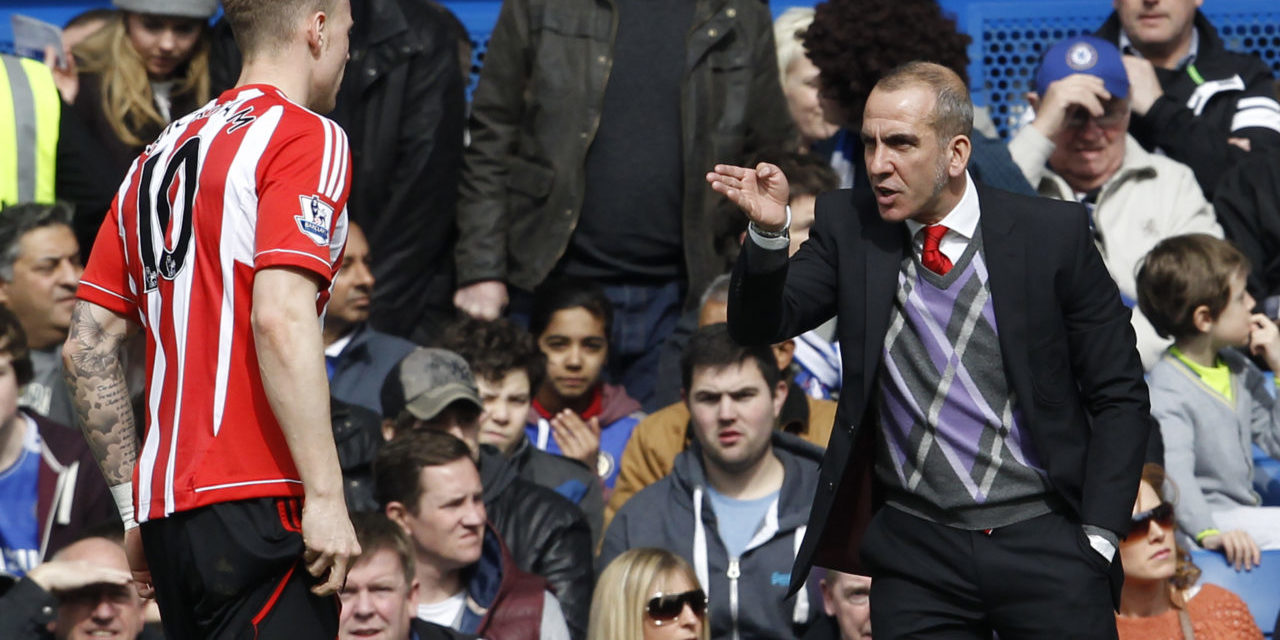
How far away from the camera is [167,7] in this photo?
695 cm

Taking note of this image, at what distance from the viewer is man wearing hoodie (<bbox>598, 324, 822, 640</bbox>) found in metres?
5.85

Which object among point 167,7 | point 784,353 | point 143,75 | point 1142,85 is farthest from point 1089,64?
point 143,75

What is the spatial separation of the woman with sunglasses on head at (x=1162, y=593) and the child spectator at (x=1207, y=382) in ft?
1.19

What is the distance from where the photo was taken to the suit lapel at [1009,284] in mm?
4012

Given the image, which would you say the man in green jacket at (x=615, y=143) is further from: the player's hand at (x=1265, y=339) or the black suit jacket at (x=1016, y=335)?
the black suit jacket at (x=1016, y=335)

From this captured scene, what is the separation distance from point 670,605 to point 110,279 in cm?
233

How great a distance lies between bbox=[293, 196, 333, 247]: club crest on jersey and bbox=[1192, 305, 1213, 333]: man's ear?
3.83 m

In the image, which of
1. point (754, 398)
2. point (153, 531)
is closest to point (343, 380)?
point (754, 398)

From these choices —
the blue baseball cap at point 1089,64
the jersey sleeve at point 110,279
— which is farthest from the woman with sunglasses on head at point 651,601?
the blue baseball cap at point 1089,64

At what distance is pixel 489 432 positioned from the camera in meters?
6.77

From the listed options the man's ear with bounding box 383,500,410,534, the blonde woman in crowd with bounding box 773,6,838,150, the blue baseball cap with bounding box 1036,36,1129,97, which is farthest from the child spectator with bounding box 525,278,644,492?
the blue baseball cap with bounding box 1036,36,1129,97

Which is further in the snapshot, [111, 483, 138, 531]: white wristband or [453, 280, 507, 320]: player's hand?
[453, 280, 507, 320]: player's hand

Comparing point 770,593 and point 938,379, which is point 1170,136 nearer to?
point 770,593

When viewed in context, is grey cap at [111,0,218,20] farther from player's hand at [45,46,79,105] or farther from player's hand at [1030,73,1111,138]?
player's hand at [1030,73,1111,138]
